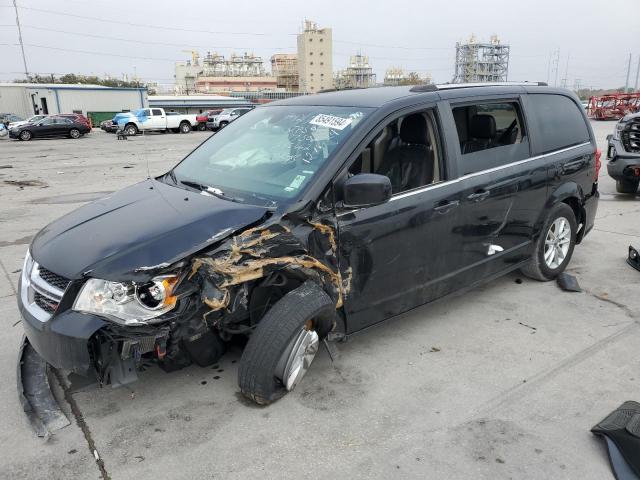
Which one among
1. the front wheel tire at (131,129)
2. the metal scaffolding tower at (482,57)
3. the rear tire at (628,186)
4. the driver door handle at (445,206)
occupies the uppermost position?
the metal scaffolding tower at (482,57)

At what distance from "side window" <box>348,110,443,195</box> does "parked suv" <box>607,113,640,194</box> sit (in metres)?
6.55

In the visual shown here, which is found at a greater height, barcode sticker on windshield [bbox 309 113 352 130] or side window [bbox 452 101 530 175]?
barcode sticker on windshield [bbox 309 113 352 130]

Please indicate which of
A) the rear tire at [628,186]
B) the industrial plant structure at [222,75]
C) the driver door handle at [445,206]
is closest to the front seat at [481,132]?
the driver door handle at [445,206]

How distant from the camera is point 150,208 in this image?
312cm

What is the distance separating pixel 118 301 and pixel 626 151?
8.89 meters

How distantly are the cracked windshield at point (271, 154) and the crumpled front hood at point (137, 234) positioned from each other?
249 millimetres

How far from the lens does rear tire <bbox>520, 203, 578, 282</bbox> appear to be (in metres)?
4.61

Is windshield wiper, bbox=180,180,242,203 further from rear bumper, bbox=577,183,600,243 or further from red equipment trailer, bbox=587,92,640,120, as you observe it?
red equipment trailer, bbox=587,92,640,120

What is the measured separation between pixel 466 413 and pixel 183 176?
8.39 ft

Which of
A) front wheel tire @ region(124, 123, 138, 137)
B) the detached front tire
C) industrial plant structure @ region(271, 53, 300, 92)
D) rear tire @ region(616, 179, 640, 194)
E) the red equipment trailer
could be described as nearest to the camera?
the detached front tire

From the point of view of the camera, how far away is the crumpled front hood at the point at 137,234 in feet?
8.43

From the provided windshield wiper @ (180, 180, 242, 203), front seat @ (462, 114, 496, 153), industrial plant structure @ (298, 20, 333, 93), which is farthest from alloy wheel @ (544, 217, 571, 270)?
industrial plant structure @ (298, 20, 333, 93)

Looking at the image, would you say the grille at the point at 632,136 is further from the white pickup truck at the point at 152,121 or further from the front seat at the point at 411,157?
the white pickup truck at the point at 152,121

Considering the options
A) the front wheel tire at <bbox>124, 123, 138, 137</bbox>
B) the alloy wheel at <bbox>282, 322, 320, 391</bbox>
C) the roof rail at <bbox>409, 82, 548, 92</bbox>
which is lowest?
the front wheel tire at <bbox>124, 123, 138, 137</bbox>
